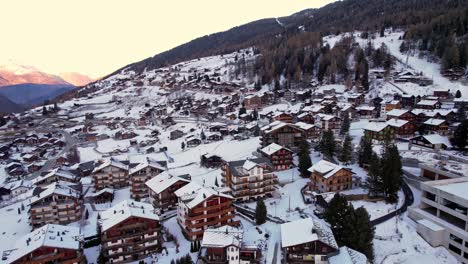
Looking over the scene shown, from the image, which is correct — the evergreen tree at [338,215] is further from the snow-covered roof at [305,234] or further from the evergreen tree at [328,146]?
the evergreen tree at [328,146]

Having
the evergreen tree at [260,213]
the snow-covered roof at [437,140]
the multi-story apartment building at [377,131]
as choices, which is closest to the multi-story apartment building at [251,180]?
the evergreen tree at [260,213]

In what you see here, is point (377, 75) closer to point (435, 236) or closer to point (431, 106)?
point (431, 106)

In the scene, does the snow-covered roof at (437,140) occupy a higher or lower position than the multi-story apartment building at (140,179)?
higher

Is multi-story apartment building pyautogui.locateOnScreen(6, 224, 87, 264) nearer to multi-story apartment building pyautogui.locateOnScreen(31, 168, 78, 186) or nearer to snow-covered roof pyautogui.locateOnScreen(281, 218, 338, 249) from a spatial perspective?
snow-covered roof pyautogui.locateOnScreen(281, 218, 338, 249)

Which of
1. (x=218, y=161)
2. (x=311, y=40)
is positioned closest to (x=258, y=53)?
(x=311, y=40)

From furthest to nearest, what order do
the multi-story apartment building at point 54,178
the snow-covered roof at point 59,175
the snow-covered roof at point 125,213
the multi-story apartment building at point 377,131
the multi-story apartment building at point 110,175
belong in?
1. the multi-story apartment building at point 377,131
2. the snow-covered roof at point 59,175
3. the multi-story apartment building at point 54,178
4. the multi-story apartment building at point 110,175
5. the snow-covered roof at point 125,213

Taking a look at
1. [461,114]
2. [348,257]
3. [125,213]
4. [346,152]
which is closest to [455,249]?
[348,257]

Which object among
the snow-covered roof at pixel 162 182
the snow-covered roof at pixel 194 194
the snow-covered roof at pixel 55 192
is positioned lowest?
the snow-covered roof at pixel 55 192
